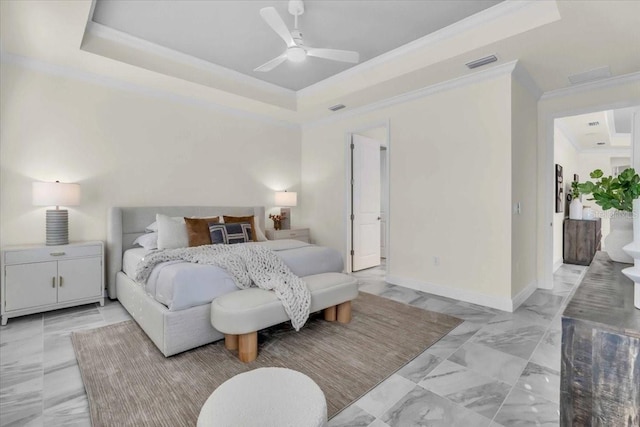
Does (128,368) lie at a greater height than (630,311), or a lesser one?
lesser

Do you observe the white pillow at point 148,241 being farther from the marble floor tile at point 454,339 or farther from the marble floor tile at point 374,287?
the marble floor tile at point 454,339

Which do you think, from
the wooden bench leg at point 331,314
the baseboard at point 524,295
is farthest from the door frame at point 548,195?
the wooden bench leg at point 331,314

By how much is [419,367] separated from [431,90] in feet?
10.4

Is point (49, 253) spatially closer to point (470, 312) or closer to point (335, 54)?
point (335, 54)

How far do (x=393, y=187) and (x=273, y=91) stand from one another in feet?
7.47

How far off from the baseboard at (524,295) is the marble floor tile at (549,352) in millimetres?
618

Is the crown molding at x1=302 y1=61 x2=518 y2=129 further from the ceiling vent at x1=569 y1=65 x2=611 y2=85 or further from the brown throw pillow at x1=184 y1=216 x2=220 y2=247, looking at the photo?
the brown throw pillow at x1=184 y1=216 x2=220 y2=247

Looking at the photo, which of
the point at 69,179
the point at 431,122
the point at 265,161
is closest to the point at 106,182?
the point at 69,179

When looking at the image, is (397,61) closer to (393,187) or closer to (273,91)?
(393,187)

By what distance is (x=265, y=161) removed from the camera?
5262 mm

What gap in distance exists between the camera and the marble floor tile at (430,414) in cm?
164

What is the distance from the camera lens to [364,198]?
5.38m

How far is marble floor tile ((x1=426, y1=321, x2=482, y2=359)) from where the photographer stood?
2.41 metres

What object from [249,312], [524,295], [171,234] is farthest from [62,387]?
[524,295]
